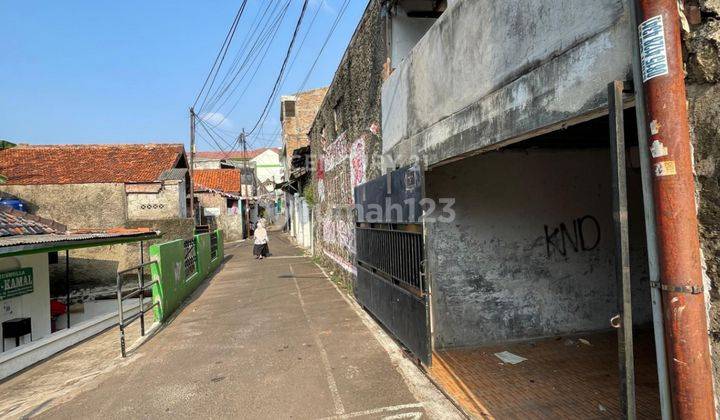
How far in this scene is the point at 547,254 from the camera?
593 cm

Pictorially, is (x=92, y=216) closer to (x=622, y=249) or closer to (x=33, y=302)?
(x=33, y=302)

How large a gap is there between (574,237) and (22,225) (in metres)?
10.7

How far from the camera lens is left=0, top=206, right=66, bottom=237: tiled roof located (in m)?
8.27

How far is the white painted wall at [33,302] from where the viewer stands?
838 centimetres

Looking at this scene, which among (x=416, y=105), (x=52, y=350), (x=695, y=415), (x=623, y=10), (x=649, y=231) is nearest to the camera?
(x=695, y=415)

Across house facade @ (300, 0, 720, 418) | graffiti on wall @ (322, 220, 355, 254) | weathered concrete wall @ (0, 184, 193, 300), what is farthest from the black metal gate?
weathered concrete wall @ (0, 184, 193, 300)

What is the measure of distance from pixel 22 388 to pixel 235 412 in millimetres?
3943

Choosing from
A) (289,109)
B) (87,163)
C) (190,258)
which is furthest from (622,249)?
(289,109)

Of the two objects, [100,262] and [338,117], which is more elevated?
[338,117]

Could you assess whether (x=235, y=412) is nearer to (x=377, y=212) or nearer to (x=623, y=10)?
(x=377, y=212)

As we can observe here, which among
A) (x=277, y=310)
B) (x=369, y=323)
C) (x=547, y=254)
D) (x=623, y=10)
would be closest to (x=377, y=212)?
(x=369, y=323)

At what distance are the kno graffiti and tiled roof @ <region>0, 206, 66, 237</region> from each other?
913 cm

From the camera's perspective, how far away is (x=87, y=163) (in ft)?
70.3

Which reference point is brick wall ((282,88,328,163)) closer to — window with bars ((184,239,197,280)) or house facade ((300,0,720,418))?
window with bars ((184,239,197,280))
